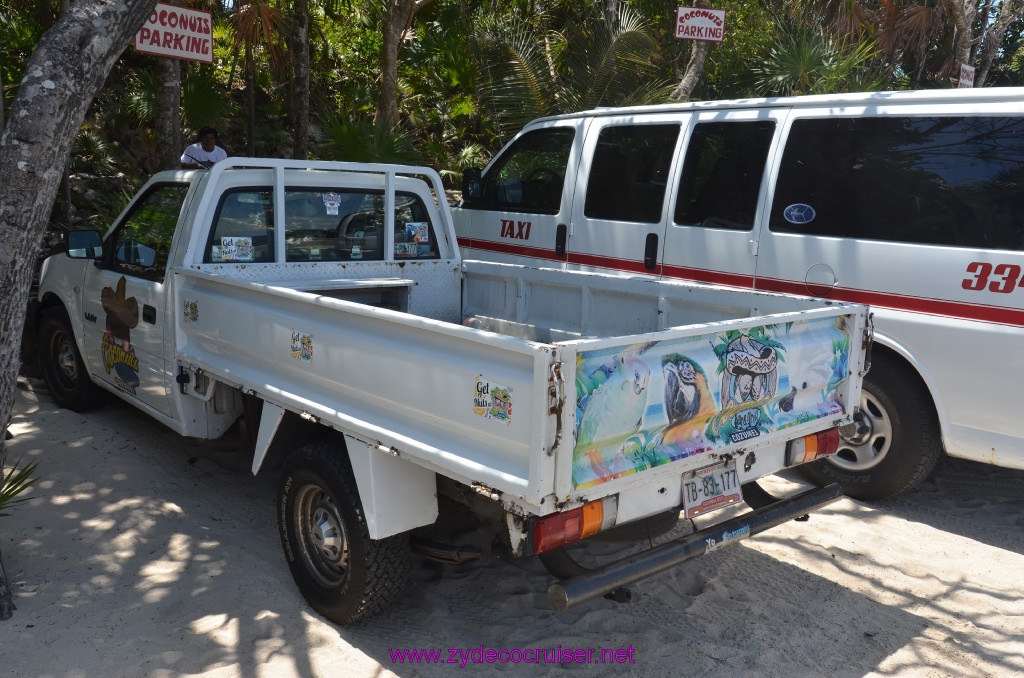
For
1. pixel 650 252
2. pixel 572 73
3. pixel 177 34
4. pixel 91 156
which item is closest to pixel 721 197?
pixel 650 252

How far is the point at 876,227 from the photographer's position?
15.4 feet

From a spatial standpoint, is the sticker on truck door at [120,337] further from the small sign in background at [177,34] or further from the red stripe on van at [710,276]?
the red stripe on van at [710,276]

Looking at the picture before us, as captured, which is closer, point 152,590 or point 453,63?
point 152,590

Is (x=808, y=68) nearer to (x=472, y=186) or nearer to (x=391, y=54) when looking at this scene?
(x=391, y=54)

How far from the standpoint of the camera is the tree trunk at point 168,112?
25.7 ft

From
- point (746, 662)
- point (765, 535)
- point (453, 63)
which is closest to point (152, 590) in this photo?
point (746, 662)

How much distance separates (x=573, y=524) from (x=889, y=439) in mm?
2851

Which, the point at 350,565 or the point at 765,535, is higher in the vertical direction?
the point at 350,565

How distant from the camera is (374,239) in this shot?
5004 millimetres

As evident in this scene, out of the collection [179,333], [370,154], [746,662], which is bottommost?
[746,662]

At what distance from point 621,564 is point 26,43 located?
43.0 ft

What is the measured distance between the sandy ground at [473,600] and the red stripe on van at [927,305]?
3.97ft

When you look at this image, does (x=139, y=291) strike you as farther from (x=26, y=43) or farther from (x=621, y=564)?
(x=26, y=43)

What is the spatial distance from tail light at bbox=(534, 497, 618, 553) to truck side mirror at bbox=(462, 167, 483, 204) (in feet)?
15.6
